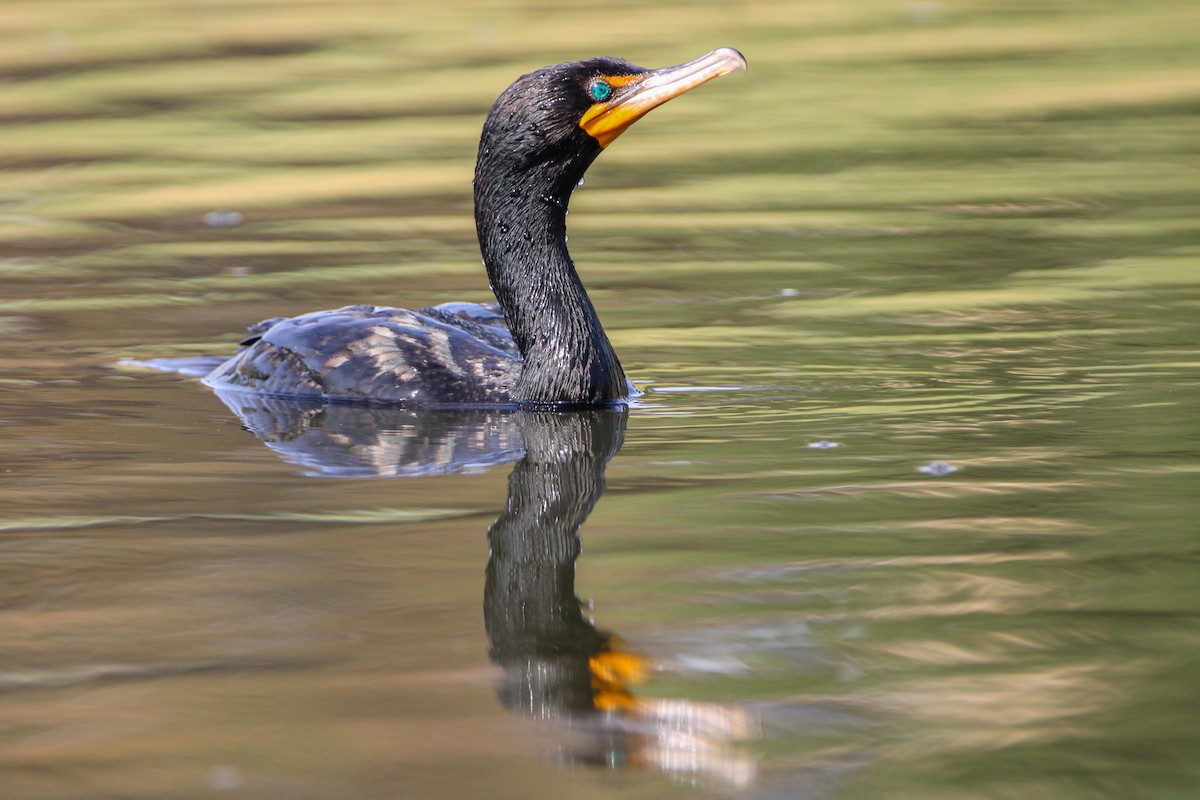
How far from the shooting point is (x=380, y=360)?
753 cm

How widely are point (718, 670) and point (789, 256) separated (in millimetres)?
6110

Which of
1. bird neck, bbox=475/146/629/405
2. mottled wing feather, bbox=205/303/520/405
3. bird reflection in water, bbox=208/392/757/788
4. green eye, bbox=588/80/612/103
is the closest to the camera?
bird reflection in water, bbox=208/392/757/788

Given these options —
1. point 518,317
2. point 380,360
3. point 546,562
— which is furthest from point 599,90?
point 546,562

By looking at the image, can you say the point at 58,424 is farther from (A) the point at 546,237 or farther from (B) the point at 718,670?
(B) the point at 718,670

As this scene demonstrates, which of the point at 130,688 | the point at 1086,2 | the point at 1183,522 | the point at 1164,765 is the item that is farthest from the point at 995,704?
the point at 1086,2

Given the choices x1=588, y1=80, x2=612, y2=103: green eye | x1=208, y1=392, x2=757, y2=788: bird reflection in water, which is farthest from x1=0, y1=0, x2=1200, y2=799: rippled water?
x1=588, y1=80, x2=612, y2=103: green eye

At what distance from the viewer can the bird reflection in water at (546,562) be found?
3797 mm

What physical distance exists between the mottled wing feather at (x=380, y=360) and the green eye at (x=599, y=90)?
3.90ft

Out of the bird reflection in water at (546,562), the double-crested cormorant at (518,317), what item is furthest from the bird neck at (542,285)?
the bird reflection in water at (546,562)

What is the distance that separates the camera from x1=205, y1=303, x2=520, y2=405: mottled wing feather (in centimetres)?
747

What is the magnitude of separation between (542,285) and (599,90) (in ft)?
2.80

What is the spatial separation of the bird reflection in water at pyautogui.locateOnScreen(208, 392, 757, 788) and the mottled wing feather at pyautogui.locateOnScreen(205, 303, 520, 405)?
93mm

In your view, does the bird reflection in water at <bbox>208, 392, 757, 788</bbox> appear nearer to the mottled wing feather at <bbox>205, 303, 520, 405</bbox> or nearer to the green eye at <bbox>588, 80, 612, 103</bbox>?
the mottled wing feather at <bbox>205, 303, 520, 405</bbox>

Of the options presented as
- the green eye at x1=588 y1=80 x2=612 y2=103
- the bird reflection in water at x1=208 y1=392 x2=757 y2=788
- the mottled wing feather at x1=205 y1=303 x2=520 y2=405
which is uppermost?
the green eye at x1=588 y1=80 x2=612 y2=103
